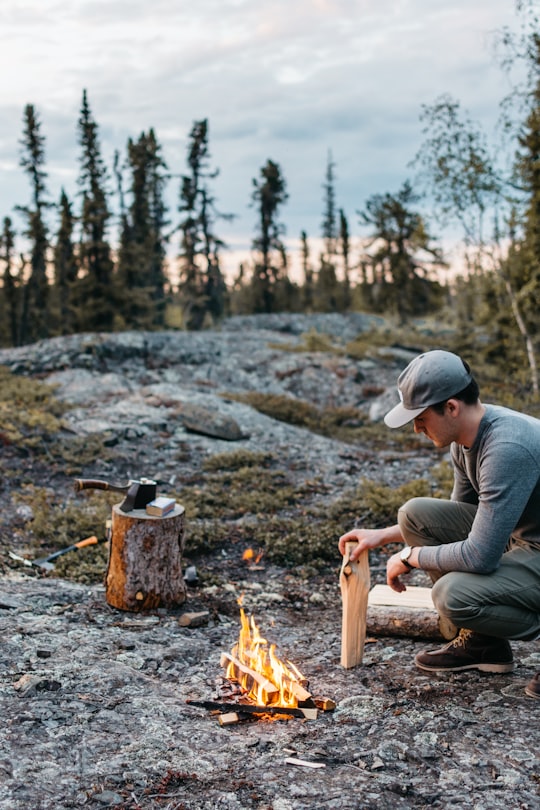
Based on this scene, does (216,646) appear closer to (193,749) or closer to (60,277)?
(193,749)

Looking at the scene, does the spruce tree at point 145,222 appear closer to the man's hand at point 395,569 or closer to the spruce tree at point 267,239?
the spruce tree at point 267,239

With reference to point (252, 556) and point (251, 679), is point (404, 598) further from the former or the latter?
point (252, 556)

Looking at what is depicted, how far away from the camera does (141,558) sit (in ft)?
17.8

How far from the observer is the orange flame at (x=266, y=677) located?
382 centimetres

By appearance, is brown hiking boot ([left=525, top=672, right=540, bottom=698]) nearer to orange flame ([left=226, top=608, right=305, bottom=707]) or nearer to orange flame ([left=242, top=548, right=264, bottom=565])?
orange flame ([left=226, top=608, right=305, bottom=707])

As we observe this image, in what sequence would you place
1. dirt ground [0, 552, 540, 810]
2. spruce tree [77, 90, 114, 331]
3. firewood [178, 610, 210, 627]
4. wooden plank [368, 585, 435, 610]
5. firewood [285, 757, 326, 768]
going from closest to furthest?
dirt ground [0, 552, 540, 810]
firewood [285, 757, 326, 768]
wooden plank [368, 585, 435, 610]
firewood [178, 610, 210, 627]
spruce tree [77, 90, 114, 331]

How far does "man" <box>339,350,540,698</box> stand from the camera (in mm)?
3426

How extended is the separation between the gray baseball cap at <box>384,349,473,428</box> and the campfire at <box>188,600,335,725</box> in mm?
1703

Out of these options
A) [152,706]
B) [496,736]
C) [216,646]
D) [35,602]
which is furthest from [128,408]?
[496,736]

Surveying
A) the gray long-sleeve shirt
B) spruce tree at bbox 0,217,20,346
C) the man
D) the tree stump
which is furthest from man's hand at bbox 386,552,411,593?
spruce tree at bbox 0,217,20,346

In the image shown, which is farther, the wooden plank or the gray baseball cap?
the wooden plank

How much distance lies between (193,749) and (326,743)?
0.69m

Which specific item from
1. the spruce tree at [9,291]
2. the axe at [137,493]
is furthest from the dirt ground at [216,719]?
the spruce tree at [9,291]

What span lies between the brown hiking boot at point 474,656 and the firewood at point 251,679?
41.6 inches
